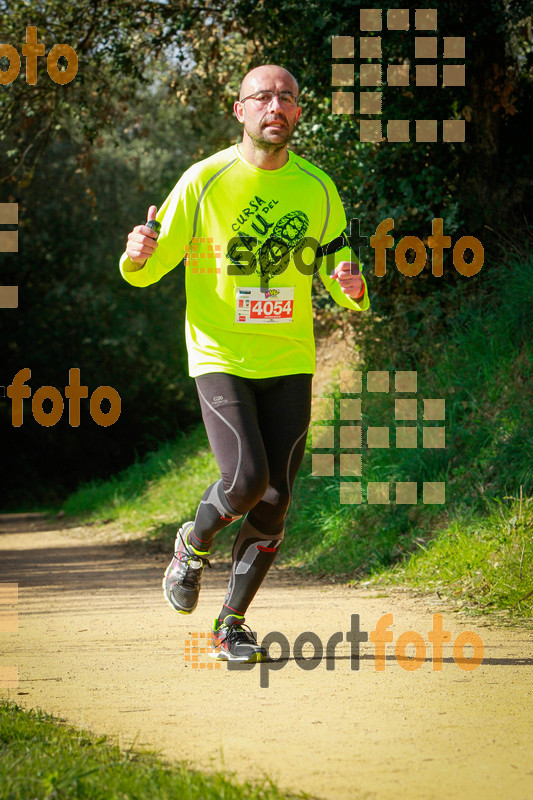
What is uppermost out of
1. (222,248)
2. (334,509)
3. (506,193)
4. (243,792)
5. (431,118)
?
(431,118)

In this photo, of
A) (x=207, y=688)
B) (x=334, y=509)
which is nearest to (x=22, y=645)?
(x=207, y=688)

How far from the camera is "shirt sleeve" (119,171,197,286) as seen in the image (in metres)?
4.40

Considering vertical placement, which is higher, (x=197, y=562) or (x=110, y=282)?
(x=110, y=282)

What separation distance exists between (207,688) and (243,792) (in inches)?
55.5

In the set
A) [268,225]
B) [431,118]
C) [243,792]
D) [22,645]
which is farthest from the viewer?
[431,118]

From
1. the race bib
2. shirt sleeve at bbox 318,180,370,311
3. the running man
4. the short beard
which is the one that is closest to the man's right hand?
the running man

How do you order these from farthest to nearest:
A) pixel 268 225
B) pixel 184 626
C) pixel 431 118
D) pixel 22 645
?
pixel 431 118 → pixel 184 626 → pixel 22 645 → pixel 268 225

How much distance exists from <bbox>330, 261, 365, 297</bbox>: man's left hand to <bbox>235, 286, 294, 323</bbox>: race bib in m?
0.23

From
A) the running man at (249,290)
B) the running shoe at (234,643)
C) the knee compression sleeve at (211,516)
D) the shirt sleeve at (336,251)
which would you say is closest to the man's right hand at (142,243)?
the running man at (249,290)

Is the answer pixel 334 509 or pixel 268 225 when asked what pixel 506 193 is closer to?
pixel 334 509

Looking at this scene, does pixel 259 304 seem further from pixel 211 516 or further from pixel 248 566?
pixel 248 566

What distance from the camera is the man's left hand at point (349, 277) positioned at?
171 inches

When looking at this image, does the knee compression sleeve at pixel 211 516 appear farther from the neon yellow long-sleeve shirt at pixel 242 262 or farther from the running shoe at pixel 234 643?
the neon yellow long-sleeve shirt at pixel 242 262

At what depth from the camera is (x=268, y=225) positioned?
4.35 meters
